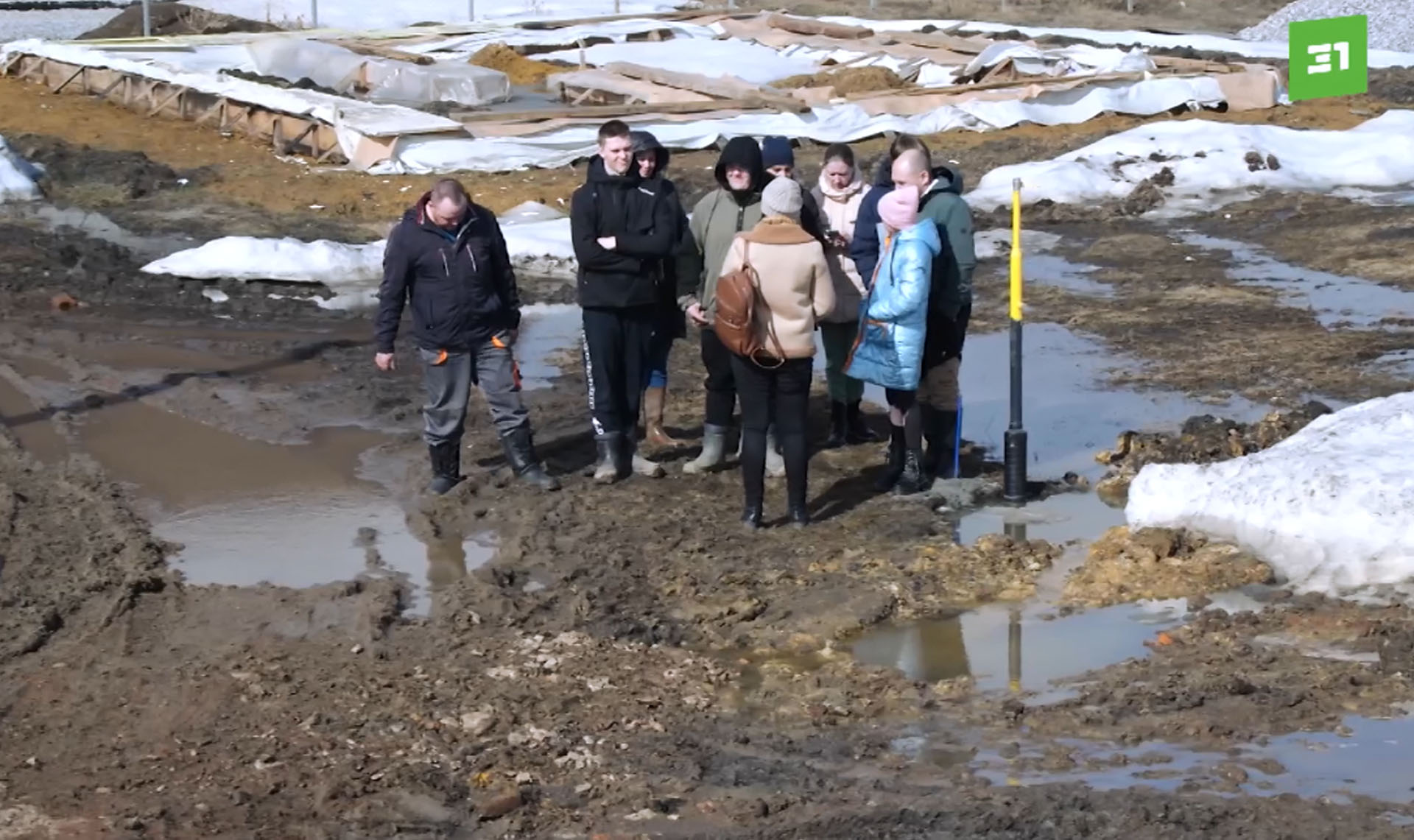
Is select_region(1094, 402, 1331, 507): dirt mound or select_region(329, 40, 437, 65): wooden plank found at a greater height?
select_region(329, 40, 437, 65): wooden plank

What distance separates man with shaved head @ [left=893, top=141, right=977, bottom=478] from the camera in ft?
29.0

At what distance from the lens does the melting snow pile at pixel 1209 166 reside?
63.3 feet

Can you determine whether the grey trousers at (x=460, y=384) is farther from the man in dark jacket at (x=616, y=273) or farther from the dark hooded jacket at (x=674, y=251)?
the dark hooded jacket at (x=674, y=251)

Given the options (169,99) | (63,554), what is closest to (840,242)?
(63,554)

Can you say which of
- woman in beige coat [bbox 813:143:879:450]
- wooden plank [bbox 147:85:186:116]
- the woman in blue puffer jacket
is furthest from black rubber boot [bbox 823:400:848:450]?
wooden plank [bbox 147:85:186:116]

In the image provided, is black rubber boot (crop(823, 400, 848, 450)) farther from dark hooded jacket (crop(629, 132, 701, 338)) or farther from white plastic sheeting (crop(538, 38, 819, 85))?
white plastic sheeting (crop(538, 38, 819, 85))

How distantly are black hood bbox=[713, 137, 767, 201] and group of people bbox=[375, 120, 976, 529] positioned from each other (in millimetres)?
10

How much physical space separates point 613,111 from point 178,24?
57.9ft

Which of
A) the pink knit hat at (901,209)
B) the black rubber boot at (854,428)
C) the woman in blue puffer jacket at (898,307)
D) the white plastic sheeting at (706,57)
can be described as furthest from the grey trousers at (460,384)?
the white plastic sheeting at (706,57)

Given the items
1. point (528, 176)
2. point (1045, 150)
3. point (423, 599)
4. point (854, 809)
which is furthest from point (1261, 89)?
point (854, 809)

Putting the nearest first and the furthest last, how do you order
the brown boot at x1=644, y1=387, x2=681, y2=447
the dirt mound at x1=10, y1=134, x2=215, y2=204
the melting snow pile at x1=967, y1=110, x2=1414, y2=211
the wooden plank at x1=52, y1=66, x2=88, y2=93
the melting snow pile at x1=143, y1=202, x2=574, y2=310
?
the brown boot at x1=644, y1=387, x2=681, y2=447 → the melting snow pile at x1=143, y1=202, x2=574, y2=310 → the melting snow pile at x1=967, y1=110, x2=1414, y2=211 → the dirt mound at x1=10, y1=134, x2=215, y2=204 → the wooden plank at x1=52, y1=66, x2=88, y2=93

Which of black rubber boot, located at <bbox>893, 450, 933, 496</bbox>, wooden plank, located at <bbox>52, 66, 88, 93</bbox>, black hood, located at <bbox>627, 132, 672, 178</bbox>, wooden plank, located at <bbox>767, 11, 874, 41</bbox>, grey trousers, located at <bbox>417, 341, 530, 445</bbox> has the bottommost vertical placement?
black rubber boot, located at <bbox>893, 450, 933, 496</bbox>

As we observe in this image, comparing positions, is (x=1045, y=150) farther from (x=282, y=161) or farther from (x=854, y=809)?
(x=854, y=809)

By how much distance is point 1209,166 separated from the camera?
64.9 feet
